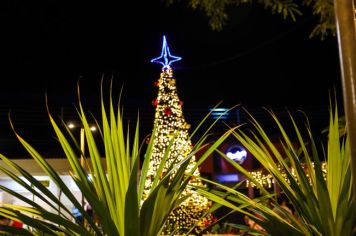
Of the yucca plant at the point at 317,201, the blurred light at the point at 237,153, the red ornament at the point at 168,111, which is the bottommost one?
the yucca plant at the point at 317,201

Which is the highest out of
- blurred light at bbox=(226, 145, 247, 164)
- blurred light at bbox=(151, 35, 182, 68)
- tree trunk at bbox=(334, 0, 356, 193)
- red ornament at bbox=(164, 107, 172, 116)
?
blurred light at bbox=(151, 35, 182, 68)

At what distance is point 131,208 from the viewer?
5.72ft

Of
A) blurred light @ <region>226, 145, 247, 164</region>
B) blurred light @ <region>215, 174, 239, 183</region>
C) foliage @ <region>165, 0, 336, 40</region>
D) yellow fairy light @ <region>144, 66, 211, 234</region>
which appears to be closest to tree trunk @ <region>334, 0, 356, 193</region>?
foliage @ <region>165, 0, 336, 40</region>

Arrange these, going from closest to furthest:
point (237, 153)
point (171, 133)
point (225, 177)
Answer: point (171, 133), point (237, 153), point (225, 177)

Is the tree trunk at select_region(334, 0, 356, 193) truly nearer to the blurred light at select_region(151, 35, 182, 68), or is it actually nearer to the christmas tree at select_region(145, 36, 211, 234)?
the christmas tree at select_region(145, 36, 211, 234)

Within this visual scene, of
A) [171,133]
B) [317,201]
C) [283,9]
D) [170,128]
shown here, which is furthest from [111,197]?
Answer: [170,128]

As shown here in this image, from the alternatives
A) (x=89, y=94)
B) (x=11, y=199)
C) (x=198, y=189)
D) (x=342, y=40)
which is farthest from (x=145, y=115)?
(x=342, y=40)

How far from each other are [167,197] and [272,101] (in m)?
15.8

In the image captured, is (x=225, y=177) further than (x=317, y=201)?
Yes

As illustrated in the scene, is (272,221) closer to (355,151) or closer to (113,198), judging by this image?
(113,198)

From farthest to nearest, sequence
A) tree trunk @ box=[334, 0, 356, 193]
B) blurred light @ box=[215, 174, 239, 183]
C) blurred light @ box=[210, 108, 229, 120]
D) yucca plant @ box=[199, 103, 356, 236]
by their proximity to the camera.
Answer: blurred light @ box=[215, 174, 239, 183]
blurred light @ box=[210, 108, 229, 120]
yucca plant @ box=[199, 103, 356, 236]
tree trunk @ box=[334, 0, 356, 193]

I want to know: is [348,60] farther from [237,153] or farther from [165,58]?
[237,153]

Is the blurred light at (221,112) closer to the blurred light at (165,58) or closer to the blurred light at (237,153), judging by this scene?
the blurred light at (237,153)

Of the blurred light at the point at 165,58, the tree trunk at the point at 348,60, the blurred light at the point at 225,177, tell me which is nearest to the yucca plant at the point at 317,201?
the tree trunk at the point at 348,60
